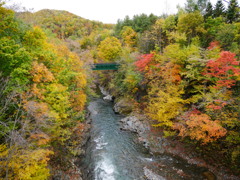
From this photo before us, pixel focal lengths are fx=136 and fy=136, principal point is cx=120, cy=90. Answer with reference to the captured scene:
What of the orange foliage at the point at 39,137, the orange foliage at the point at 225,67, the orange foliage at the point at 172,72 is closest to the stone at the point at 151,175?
the orange foliage at the point at 39,137

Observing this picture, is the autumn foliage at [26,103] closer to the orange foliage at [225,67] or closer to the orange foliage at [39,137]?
the orange foliage at [39,137]

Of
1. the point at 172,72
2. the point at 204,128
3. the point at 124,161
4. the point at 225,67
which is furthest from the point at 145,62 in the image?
the point at 124,161

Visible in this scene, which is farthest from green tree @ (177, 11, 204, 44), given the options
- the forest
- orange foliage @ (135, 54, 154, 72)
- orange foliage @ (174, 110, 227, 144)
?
orange foliage @ (174, 110, 227, 144)

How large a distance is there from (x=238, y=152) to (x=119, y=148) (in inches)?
434

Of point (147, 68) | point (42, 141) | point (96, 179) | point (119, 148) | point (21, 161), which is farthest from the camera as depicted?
point (147, 68)

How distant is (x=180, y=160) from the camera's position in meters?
13.7

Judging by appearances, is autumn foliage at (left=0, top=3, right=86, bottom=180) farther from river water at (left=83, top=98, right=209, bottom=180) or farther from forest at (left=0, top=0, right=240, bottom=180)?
river water at (left=83, top=98, right=209, bottom=180)

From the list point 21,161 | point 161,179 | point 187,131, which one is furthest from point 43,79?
point 187,131

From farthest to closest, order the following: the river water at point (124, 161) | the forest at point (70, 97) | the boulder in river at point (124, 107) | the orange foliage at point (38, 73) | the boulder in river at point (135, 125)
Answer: the boulder in river at point (124, 107) → the boulder in river at point (135, 125) → the river water at point (124, 161) → the orange foliage at point (38, 73) → the forest at point (70, 97)

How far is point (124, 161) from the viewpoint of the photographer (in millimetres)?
13883

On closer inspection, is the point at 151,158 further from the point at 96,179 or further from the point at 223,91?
the point at 223,91

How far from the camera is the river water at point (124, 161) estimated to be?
12047 mm

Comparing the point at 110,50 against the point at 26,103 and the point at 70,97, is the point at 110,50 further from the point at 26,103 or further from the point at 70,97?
the point at 26,103

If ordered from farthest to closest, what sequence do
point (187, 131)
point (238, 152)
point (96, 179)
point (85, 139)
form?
point (85, 139) → point (187, 131) → point (96, 179) → point (238, 152)
